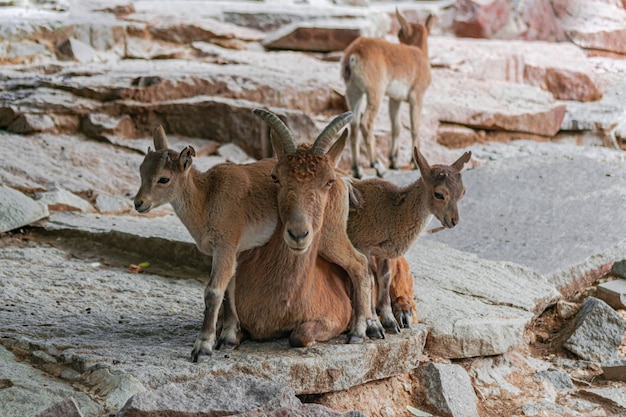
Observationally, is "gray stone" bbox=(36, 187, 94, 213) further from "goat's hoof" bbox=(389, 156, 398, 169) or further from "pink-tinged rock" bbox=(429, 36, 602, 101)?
"pink-tinged rock" bbox=(429, 36, 602, 101)

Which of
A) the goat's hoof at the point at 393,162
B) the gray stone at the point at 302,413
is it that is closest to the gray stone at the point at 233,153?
the goat's hoof at the point at 393,162

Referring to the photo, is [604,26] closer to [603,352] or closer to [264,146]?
[264,146]

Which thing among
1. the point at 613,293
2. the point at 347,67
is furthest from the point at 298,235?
the point at 347,67

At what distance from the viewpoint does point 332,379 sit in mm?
4977

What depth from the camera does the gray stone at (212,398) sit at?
12.7 feet

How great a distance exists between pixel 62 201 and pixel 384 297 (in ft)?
14.6

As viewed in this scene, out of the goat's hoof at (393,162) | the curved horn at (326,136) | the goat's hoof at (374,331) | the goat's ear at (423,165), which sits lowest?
the goat's hoof at (393,162)

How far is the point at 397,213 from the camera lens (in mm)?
5340

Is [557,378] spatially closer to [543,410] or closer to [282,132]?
[543,410]

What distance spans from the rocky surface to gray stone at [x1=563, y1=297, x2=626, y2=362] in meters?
0.02

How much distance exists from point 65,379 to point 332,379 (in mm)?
1536

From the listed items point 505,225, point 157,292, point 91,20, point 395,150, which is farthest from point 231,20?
point 157,292

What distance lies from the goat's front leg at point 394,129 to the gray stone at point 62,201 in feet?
15.7

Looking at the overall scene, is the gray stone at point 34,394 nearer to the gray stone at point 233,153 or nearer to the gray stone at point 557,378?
the gray stone at point 557,378
